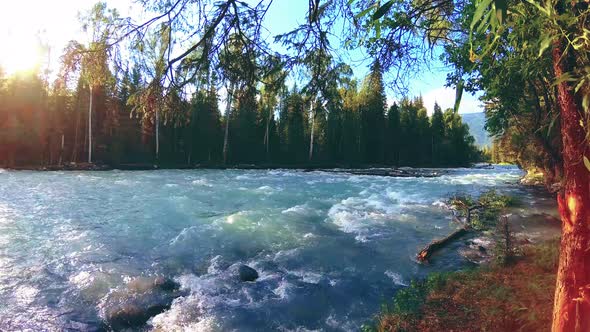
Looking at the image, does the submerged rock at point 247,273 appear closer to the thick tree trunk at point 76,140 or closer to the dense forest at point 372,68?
the dense forest at point 372,68

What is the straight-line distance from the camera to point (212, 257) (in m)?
8.84

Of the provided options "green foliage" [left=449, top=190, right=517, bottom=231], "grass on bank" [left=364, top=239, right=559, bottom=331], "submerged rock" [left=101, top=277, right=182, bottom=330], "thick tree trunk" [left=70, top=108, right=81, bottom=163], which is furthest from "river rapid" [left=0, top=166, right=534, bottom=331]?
"thick tree trunk" [left=70, top=108, right=81, bottom=163]

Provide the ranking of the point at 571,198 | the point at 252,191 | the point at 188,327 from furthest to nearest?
the point at 252,191, the point at 188,327, the point at 571,198

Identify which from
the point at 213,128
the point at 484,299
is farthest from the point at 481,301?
the point at 213,128

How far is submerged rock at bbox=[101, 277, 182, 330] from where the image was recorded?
5.87 metres

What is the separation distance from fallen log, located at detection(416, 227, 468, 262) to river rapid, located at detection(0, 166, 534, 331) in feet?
0.86

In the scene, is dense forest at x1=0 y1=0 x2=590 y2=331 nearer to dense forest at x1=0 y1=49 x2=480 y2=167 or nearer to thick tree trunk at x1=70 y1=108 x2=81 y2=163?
dense forest at x1=0 y1=49 x2=480 y2=167

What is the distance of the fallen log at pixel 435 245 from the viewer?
8711 millimetres

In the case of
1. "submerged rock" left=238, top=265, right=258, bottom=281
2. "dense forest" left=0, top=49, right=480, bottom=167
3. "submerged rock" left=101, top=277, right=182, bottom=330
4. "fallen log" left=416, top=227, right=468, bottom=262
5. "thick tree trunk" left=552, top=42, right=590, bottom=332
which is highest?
"dense forest" left=0, top=49, right=480, bottom=167

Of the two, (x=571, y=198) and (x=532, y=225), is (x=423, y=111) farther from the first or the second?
(x=571, y=198)

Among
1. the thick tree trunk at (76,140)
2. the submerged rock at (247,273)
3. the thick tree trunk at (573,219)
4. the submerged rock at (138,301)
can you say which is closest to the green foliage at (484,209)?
the submerged rock at (247,273)

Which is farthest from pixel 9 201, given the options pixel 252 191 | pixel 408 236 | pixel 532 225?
pixel 532 225

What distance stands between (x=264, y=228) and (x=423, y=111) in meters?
70.0

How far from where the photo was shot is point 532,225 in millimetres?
11953
